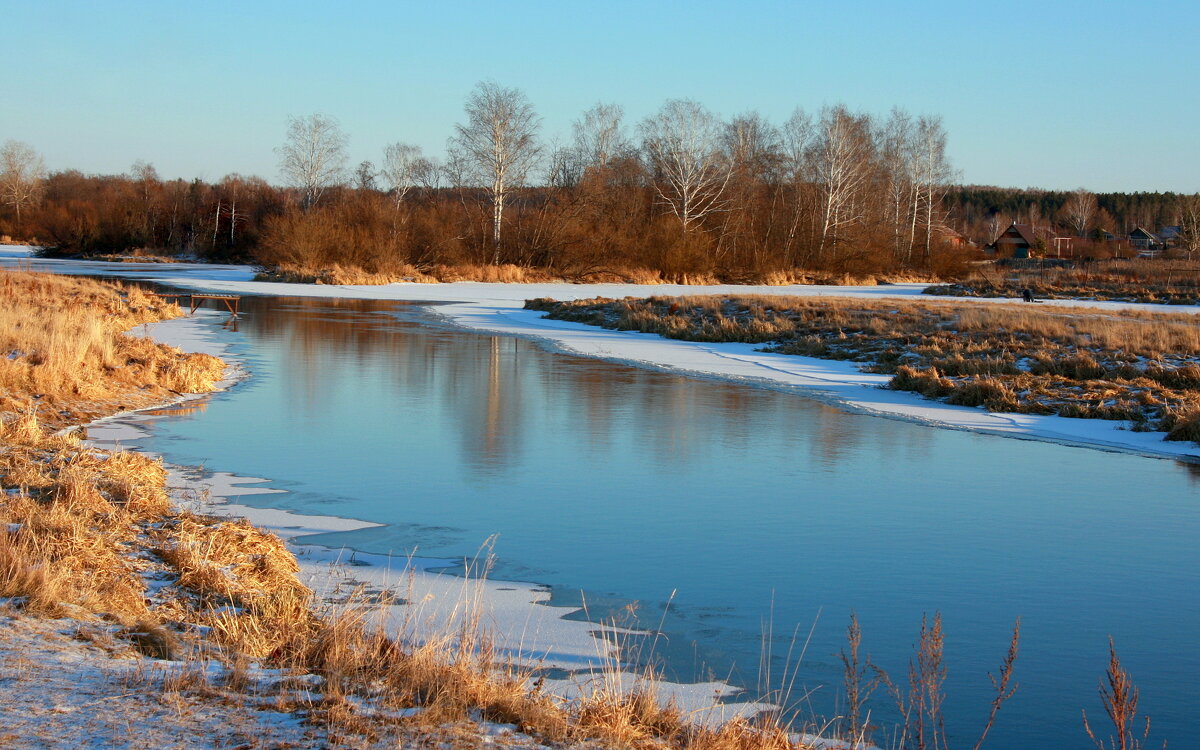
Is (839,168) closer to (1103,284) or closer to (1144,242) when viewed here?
(1103,284)

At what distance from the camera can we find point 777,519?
8516mm

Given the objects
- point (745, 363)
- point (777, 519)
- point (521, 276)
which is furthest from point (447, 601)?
point (521, 276)

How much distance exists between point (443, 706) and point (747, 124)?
64.3 meters

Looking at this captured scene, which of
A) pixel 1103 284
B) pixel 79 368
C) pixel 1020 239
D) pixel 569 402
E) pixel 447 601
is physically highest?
pixel 1020 239

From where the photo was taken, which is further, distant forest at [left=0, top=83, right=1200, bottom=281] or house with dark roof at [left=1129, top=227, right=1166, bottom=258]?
house with dark roof at [left=1129, top=227, right=1166, bottom=258]

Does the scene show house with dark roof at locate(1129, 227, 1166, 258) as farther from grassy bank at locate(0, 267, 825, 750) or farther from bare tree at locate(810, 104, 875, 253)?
grassy bank at locate(0, 267, 825, 750)

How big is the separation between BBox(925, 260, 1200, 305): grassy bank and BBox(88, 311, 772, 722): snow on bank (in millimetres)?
39480

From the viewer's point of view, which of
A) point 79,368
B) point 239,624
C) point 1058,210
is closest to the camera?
point 239,624

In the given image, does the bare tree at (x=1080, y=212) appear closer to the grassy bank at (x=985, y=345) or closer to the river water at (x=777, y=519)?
the grassy bank at (x=985, y=345)

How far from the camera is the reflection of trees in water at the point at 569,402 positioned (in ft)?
38.7

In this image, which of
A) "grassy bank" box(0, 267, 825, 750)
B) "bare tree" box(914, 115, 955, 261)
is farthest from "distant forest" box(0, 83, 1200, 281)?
"grassy bank" box(0, 267, 825, 750)

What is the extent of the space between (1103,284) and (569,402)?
4103cm

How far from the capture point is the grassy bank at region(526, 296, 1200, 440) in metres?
15.3

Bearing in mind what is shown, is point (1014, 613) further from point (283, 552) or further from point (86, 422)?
point (86, 422)
